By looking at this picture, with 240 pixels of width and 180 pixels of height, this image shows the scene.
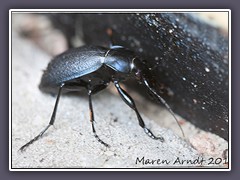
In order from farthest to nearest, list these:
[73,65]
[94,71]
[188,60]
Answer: [73,65] → [94,71] → [188,60]

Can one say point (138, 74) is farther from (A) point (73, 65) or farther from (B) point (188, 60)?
(A) point (73, 65)

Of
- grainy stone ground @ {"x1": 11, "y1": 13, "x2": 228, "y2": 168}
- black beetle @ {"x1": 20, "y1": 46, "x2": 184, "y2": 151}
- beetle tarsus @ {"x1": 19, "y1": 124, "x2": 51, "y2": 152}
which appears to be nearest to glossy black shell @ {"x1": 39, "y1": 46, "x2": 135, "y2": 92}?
black beetle @ {"x1": 20, "y1": 46, "x2": 184, "y2": 151}

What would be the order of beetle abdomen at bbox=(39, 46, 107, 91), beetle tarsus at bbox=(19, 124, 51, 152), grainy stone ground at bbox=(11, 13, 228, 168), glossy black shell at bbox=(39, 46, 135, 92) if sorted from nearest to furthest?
grainy stone ground at bbox=(11, 13, 228, 168)
beetle tarsus at bbox=(19, 124, 51, 152)
glossy black shell at bbox=(39, 46, 135, 92)
beetle abdomen at bbox=(39, 46, 107, 91)

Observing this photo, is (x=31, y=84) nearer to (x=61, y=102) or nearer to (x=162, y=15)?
(x=61, y=102)

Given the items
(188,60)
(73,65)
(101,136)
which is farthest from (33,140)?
(188,60)

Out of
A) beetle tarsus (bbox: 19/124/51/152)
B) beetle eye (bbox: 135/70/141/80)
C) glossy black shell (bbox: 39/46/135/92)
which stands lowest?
beetle tarsus (bbox: 19/124/51/152)

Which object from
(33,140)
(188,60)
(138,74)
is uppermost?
(188,60)

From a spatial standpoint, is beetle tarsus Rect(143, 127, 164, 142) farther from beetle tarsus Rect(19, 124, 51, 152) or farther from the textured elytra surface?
beetle tarsus Rect(19, 124, 51, 152)

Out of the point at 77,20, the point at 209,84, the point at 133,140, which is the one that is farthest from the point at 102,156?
the point at 77,20
